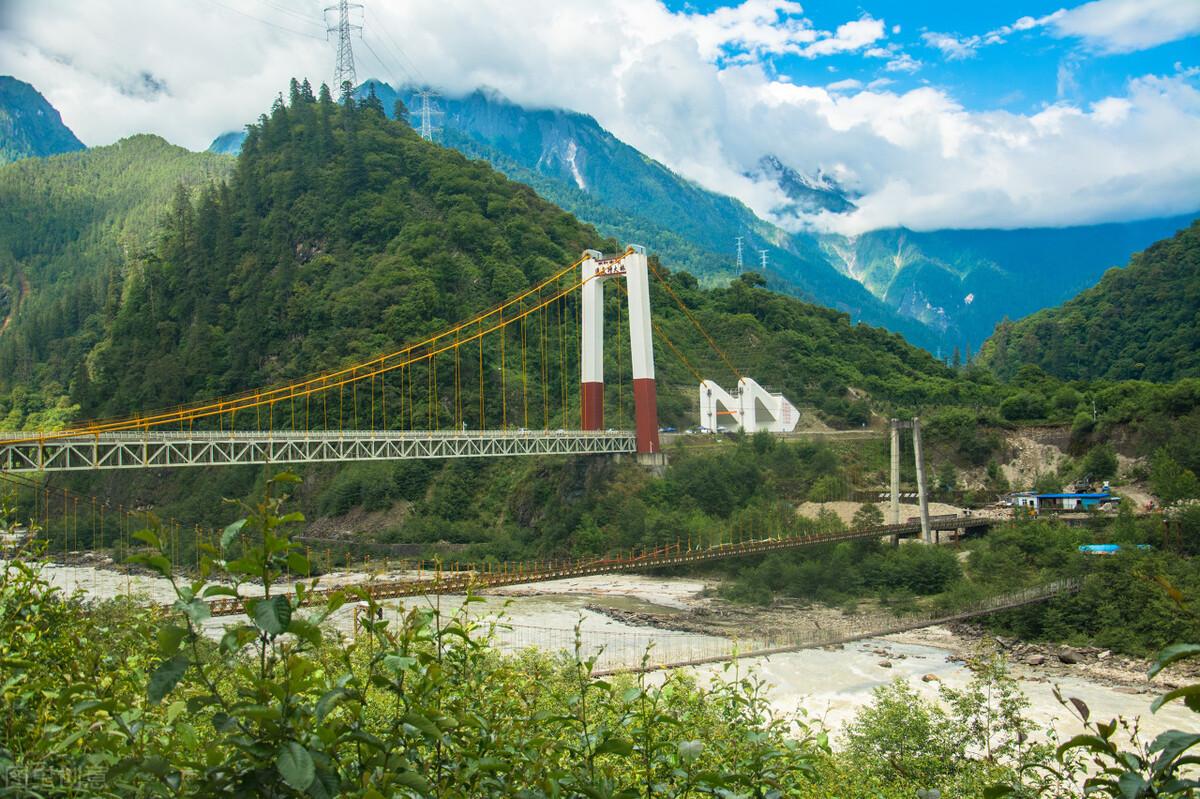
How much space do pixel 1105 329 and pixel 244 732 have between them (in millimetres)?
49566

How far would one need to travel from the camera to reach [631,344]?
91.7 feet

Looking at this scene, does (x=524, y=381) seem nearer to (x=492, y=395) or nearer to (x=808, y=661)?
(x=492, y=395)

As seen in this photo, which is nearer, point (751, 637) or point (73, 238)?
point (751, 637)

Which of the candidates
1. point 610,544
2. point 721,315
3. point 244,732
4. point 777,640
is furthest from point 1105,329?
point 244,732

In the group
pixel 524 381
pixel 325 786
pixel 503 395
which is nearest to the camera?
pixel 325 786

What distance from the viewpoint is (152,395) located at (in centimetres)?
3762

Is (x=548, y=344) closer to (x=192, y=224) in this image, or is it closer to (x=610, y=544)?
(x=610, y=544)

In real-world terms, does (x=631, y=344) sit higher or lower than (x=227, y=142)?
lower

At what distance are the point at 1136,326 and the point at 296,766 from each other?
159 ft

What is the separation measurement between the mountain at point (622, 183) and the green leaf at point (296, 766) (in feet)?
307

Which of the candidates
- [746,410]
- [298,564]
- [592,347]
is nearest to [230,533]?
[298,564]

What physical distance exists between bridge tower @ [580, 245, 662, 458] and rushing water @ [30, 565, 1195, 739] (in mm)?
5539

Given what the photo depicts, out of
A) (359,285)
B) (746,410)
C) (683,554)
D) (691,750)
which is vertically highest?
(359,285)

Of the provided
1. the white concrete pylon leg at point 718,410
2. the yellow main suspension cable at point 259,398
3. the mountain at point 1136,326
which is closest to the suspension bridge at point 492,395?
the yellow main suspension cable at point 259,398
